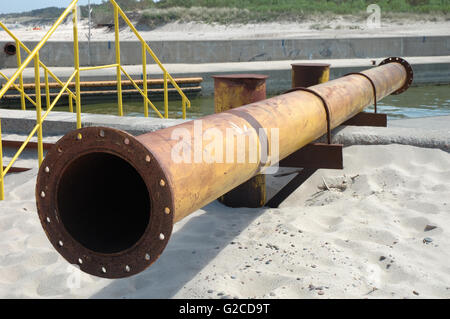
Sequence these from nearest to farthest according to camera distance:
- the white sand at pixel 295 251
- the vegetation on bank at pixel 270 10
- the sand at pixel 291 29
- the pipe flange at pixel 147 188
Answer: the pipe flange at pixel 147 188 → the white sand at pixel 295 251 → the sand at pixel 291 29 → the vegetation on bank at pixel 270 10

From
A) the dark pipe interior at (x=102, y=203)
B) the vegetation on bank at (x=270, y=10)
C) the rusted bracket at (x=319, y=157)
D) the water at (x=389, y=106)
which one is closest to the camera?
the dark pipe interior at (x=102, y=203)

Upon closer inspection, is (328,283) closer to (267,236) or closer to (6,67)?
(267,236)

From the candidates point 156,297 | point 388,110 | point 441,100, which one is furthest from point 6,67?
point 156,297

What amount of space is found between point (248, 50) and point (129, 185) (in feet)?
56.9

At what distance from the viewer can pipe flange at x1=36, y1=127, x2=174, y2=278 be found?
203 centimetres

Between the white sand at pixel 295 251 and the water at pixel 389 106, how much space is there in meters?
7.68

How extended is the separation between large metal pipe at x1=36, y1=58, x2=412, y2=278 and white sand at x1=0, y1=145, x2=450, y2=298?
21.6 inches

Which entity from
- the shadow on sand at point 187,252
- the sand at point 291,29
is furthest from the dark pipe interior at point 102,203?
the sand at point 291,29

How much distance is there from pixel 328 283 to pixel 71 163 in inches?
56.8

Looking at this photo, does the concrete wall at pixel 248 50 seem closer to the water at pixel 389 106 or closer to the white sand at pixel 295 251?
the water at pixel 389 106

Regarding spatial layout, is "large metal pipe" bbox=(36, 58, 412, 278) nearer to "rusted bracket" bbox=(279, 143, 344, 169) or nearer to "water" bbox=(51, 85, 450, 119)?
"rusted bracket" bbox=(279, 143, 344, 169)

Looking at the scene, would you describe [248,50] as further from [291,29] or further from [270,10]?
[270,10]

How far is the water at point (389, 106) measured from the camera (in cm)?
1202

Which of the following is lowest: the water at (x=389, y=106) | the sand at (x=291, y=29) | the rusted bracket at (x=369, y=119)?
the water at (x=389, y=106)
